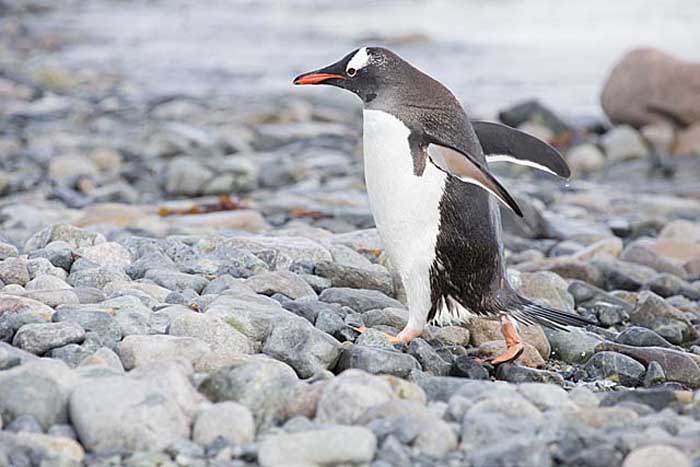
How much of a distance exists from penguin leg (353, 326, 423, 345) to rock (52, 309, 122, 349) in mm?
936

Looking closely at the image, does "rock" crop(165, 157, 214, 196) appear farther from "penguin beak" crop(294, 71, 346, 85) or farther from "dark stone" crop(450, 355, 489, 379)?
"dark stone" crop(450, 355, 489, 379)

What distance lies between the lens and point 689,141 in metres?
11.2

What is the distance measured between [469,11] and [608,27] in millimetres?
4304

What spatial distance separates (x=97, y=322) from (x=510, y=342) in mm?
1528

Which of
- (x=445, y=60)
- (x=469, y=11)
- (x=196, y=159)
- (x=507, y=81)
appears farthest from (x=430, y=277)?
(x=469, y=11)

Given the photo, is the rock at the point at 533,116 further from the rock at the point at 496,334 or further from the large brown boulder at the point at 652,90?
the rock at the point at 496,334

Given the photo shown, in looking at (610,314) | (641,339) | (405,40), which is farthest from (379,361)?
(405,40)

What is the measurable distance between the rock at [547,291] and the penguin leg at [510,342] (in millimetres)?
956

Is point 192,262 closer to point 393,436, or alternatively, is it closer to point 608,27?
point 393,436

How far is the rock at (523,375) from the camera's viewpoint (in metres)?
4.12

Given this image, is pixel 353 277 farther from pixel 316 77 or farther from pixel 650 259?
pixel 650 259

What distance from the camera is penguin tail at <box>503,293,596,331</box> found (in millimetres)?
4324

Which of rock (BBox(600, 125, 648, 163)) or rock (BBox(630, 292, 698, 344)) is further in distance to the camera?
rock (BBox(600, 125, 648, 163))

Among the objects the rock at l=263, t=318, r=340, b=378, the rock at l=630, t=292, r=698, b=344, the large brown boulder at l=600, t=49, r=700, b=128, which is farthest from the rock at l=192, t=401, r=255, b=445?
the large brown boulder at l=600, t=49, r=700, b=128
